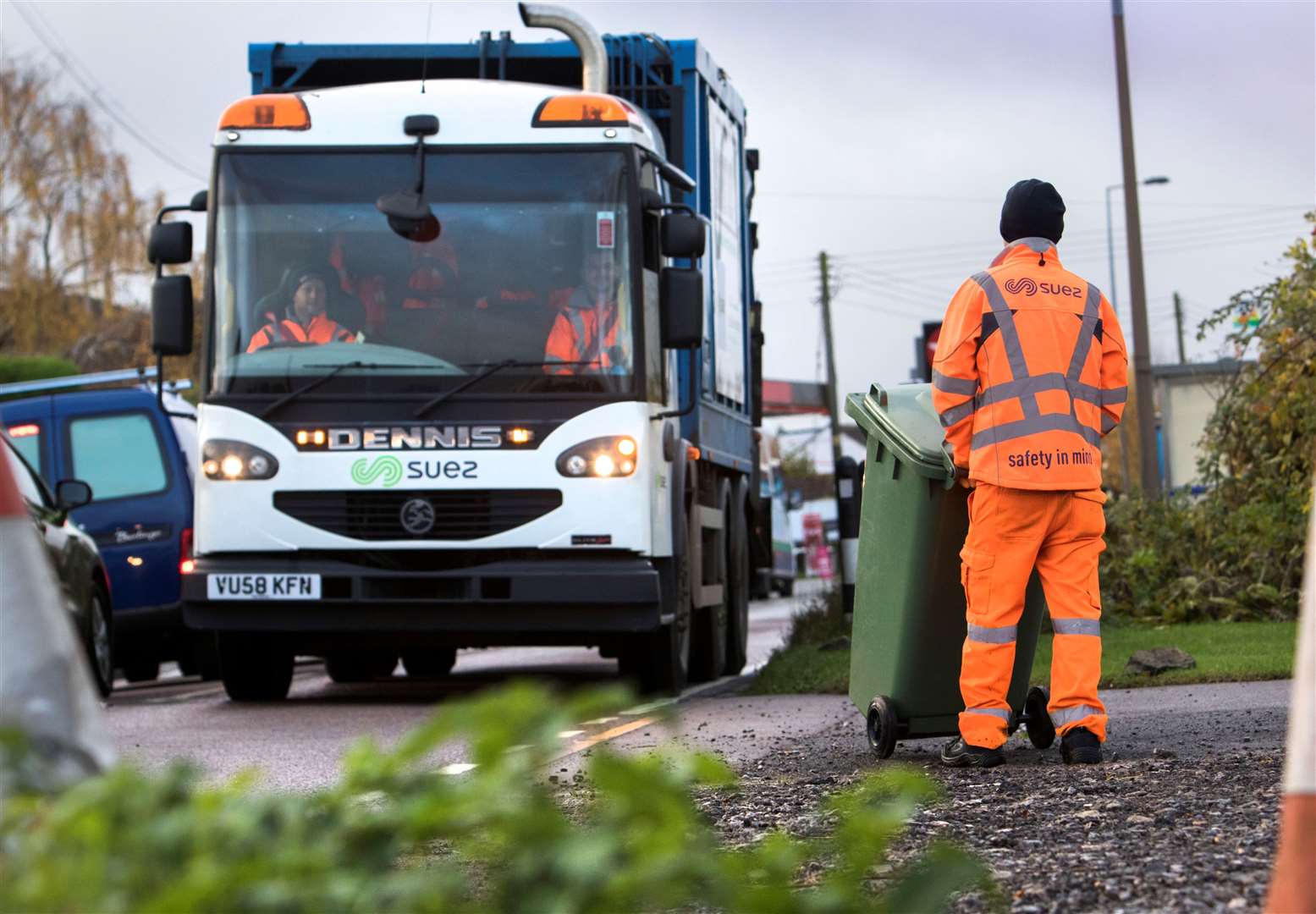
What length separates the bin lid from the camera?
22.7ft

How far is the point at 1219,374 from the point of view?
18844mm

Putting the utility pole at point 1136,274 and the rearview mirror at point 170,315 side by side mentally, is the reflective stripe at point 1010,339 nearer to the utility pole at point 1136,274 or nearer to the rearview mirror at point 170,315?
the rearview mirror at point 170,315

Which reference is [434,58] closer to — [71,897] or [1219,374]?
[1219,374]

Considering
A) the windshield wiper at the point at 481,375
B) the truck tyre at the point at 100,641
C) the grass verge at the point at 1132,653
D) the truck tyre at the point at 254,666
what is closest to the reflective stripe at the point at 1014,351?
the grass verge at the point at 1132,653

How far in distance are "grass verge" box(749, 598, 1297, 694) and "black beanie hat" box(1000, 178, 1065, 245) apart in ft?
11.1

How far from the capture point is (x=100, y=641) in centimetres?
1218

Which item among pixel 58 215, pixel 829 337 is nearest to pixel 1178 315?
pixel 829 337

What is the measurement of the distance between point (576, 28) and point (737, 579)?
12.3ft

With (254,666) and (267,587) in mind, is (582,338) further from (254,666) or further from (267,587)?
(254,666)

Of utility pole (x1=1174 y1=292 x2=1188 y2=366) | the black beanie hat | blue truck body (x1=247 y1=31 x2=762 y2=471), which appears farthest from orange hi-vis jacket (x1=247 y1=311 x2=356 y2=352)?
utility pole (x1=1174 y1=292 x2=1188 y2=366)

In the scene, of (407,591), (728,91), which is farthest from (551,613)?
(728,91)

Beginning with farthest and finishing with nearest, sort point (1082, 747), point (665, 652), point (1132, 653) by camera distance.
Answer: point (1132, 653) < point (665, 652) < point (1082, 747)

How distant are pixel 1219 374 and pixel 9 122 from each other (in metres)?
25.8

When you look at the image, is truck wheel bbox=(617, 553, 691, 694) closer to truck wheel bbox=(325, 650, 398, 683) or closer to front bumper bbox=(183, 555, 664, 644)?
front bumper bbox=(183, 555, 664, 644)
